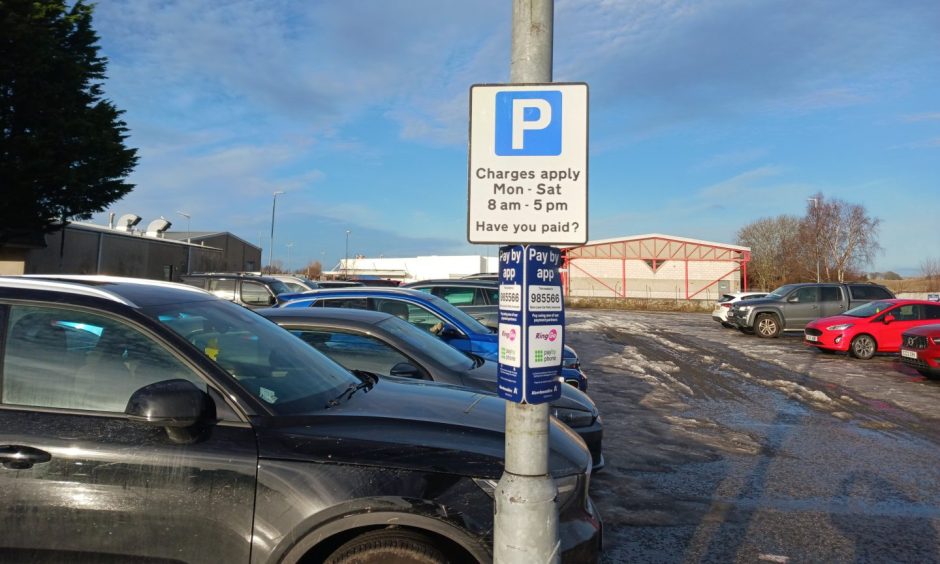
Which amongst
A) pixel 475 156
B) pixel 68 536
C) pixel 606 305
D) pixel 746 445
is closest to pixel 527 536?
pixel 475 156

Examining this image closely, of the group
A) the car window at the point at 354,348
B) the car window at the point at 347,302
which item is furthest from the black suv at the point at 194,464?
the car window at the point at 347,302

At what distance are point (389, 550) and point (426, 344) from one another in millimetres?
3331

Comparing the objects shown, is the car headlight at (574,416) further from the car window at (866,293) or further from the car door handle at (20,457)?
the car window at (866,293)

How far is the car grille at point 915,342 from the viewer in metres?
12.1

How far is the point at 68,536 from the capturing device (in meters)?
2.49

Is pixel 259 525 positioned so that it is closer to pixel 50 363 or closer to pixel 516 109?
pixel 50 363

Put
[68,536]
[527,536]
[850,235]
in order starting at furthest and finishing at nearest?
[850,235]
[68,536]
[527,536]

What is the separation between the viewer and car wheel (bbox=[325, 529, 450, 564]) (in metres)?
2.49

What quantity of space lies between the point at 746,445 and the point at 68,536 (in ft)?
21.7

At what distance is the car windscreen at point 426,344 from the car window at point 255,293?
9.69 m

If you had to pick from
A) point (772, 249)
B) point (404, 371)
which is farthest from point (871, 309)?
point (772, 249)

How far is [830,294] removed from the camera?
71.7ft

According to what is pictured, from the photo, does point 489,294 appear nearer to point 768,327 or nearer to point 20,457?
point 20,457

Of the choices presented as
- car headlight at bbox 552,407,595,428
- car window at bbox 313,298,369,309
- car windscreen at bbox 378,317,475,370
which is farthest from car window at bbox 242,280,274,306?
car headlight at bbox 552,407,595,428
